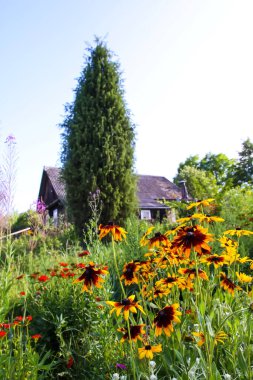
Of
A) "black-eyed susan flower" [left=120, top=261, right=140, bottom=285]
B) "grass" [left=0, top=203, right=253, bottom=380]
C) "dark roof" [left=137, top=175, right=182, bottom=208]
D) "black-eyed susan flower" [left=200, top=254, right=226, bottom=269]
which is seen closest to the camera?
"grass" [left=0, top=203, right=253, bottom=380]

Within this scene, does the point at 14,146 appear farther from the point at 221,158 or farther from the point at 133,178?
the point at 221,158

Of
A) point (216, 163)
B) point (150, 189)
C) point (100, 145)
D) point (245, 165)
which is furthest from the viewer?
point (216, 163)

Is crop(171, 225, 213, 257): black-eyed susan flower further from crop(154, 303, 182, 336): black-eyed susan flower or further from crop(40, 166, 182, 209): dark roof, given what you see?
crop(40, 166, 182, 209): dark roof

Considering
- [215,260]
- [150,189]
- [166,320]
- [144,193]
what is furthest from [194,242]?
[150,189]

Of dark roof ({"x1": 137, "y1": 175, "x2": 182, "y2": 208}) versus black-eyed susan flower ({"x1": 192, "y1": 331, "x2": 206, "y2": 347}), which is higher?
dark roof ({"x1": 137, "y1": 175, "x2": 182, "y2": 208})

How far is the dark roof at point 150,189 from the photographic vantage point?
23875 mm

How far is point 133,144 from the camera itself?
1209 centimetres

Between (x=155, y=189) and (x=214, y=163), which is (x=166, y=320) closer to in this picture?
(x=155, y=189)

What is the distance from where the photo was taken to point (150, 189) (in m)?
26.9

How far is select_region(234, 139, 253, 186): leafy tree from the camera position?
3466cm

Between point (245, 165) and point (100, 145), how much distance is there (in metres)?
26.7

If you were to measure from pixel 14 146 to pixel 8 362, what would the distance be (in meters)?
1.68

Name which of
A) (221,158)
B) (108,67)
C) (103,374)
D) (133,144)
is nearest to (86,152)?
(133,144)

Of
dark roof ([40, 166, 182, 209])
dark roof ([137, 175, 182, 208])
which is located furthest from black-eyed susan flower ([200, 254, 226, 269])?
dark roof ([137, 175, 182, 208])
